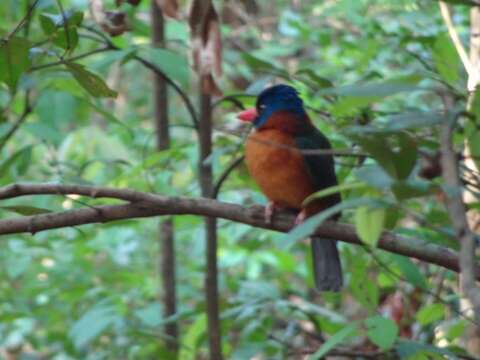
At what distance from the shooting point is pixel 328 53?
622 centimetres

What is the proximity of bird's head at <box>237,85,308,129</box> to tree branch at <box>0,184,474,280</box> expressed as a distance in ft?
3.98

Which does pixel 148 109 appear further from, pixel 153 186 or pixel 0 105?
pixel 153 186

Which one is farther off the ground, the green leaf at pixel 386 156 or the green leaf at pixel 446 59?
the green leaf at pixel 446 59

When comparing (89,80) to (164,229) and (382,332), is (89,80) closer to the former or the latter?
(382,332)

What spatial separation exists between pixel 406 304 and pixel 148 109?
17.3 ft

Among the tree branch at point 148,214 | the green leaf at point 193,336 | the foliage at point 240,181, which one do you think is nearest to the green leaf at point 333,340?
the foliage at point 240,181

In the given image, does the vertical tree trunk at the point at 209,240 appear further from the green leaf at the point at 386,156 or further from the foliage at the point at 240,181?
the green leaf at the point at 386,156

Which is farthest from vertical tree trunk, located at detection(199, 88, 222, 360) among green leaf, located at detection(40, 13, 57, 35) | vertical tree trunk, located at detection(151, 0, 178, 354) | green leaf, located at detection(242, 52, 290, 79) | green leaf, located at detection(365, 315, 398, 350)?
green leaf, located at detection(365, 315, 398, 350)

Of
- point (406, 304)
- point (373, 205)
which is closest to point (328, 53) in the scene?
point (406, 304)

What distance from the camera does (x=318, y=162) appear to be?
2.74 meters

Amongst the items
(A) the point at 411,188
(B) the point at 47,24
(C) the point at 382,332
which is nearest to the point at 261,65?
(B) the point at 47,24

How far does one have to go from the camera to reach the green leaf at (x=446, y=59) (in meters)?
2.24

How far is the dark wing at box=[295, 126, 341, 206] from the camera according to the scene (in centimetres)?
272

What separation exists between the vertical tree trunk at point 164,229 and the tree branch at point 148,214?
167 centimetres
